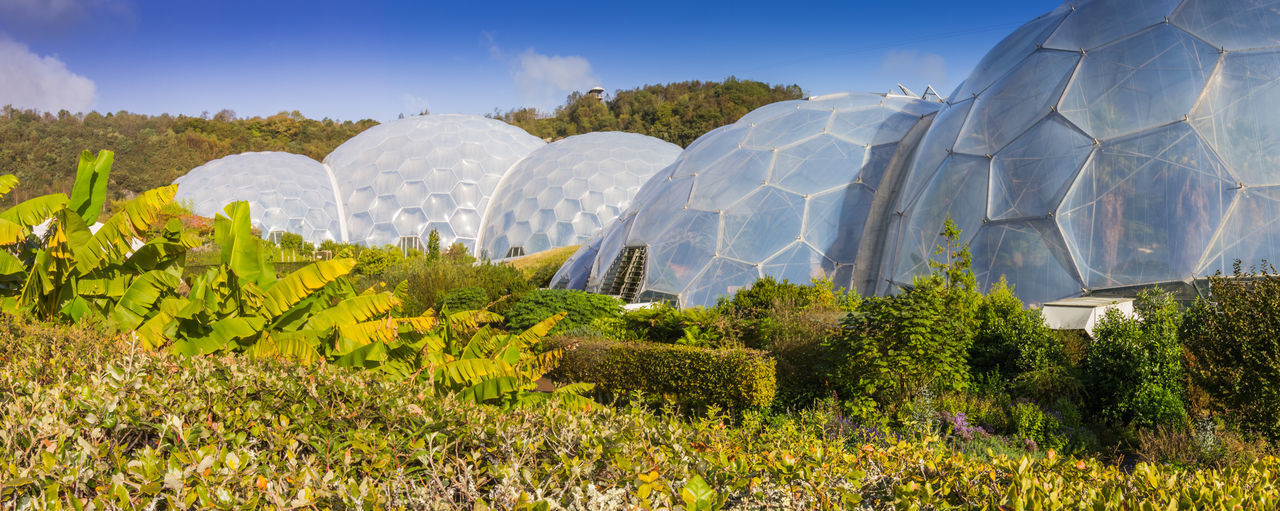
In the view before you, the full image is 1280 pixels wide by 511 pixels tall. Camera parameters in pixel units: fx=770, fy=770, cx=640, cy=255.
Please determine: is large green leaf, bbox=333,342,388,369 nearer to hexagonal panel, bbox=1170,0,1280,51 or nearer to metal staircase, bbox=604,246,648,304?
metal staircase, bbox=604,246,648,304

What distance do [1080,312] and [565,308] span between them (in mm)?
7817

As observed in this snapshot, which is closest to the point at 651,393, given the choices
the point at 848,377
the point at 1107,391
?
the point at 848,377

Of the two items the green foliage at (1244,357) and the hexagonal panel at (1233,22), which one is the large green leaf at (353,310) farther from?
the hexagonal panel at (1233,22)

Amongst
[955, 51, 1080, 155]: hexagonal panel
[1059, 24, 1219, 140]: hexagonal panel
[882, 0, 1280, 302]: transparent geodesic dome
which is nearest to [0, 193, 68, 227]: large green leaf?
[882, 0, 1280, 302]: transparent geodesic dome

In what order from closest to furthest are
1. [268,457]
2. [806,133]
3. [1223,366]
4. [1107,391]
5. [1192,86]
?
[268,457] → [1223,366] → [1107,391] → [1192,86] → [806,133]

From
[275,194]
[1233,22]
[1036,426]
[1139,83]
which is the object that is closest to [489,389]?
[1036,426]

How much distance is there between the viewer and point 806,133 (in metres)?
16.4

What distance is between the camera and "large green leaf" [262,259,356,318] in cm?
570

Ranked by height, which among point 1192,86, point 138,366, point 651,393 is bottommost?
point 651,393

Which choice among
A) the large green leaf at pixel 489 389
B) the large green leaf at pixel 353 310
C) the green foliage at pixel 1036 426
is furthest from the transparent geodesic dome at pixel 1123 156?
the large green leaf at pixel 353 310

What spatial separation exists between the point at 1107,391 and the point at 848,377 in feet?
8.17

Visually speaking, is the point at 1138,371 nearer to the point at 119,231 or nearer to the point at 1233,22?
the point at 1233,22

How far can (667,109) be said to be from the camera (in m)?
51.3

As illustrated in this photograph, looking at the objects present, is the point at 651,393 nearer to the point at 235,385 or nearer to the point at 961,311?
the point at 961,311
